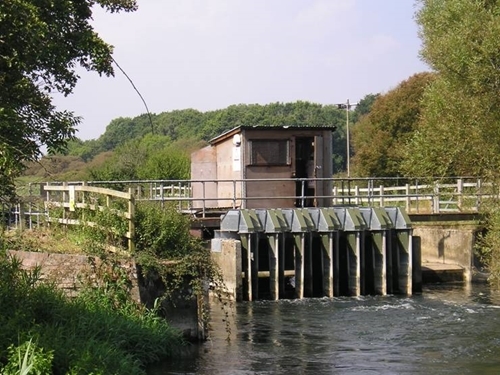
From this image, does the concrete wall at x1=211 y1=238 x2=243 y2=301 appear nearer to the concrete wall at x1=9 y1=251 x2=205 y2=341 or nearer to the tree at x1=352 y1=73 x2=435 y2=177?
the concrete wall at x1=9 y1=251 x2=205 y2=341

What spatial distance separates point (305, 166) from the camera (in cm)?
2889

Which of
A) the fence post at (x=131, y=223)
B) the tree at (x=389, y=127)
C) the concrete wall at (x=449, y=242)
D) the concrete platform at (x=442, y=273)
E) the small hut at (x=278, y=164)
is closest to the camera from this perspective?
the fence post at (x=131, y=223)

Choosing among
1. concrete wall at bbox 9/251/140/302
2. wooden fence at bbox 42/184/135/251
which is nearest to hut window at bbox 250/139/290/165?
wooden fence at bbox 42/184/135/251

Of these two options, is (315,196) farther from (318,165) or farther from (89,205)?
(89,205)

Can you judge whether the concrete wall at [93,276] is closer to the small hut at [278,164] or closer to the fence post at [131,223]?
the fence post at [131,223]

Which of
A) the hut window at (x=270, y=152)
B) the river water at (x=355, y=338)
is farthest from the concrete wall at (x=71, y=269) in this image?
the hut window at (x=270, y=152)

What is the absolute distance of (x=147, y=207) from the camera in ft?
54.0

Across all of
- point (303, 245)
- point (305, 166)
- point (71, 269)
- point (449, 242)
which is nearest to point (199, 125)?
point (449, 242)

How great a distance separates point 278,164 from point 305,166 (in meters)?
1.23

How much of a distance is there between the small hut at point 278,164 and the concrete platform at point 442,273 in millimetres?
3915

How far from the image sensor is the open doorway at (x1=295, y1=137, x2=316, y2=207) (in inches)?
1125

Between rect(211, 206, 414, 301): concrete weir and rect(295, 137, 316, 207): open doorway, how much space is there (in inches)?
107

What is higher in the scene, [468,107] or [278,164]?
[468,107]

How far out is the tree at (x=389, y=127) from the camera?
6147cm
